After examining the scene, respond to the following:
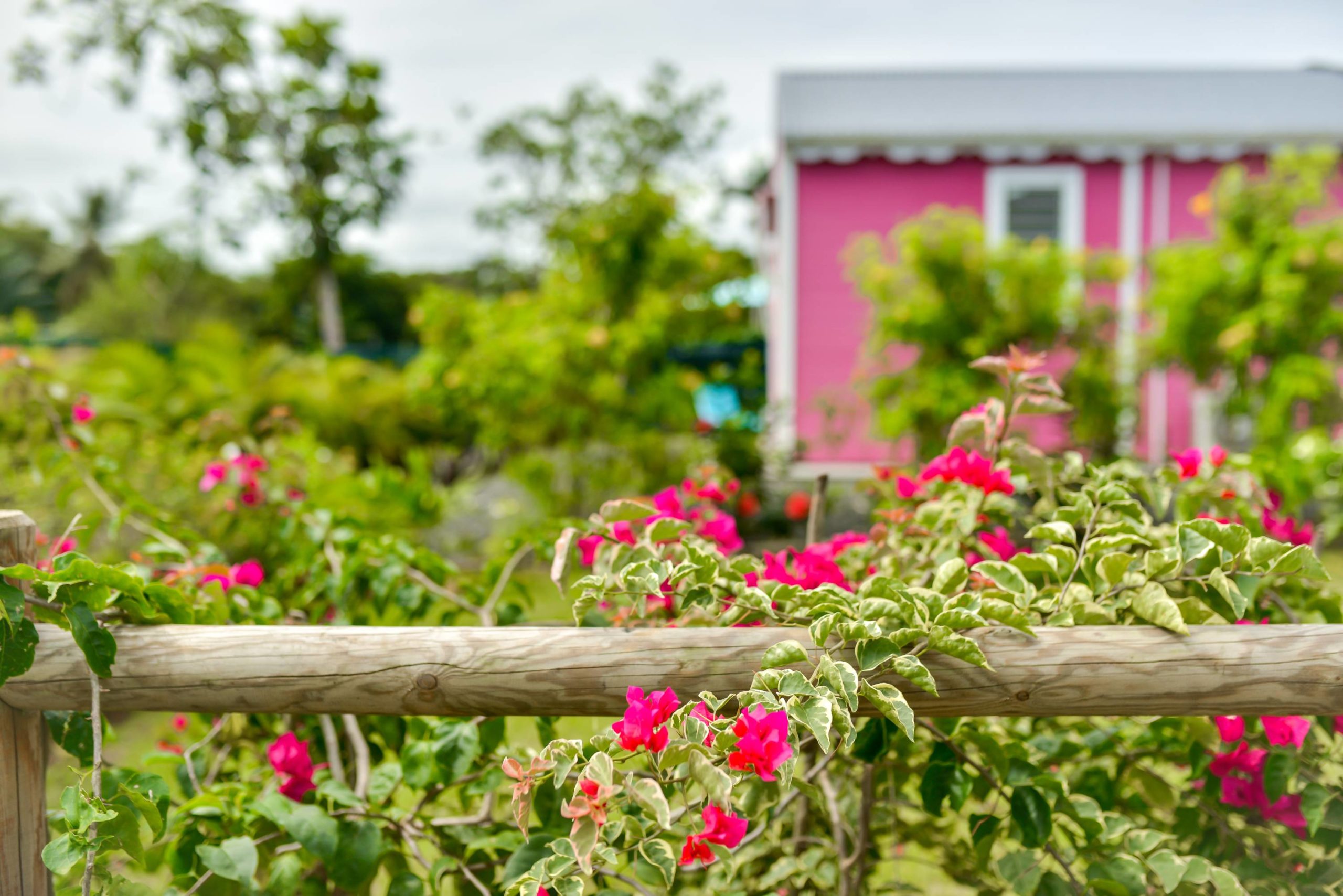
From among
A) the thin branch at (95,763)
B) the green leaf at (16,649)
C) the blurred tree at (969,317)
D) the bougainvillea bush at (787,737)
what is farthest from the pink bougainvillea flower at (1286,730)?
the blurred tree at (969,317)

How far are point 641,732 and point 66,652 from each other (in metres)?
0.78

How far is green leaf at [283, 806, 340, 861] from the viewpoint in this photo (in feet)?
4.39

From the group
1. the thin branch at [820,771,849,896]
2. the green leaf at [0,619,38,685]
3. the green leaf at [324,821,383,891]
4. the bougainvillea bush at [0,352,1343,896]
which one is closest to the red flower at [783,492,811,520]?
the bougainvillea bush at [0,352,1343,896]

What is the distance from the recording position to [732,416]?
6.37 metres

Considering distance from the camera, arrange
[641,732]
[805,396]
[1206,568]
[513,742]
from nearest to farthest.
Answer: [641,732] < [1206,568] < [513,742] < [805,396]

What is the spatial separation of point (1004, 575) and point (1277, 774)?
1.69ft

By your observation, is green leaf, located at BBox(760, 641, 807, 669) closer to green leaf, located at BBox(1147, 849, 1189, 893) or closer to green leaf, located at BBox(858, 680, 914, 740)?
green leaf, located at BBox(858, 680, 914, 740)

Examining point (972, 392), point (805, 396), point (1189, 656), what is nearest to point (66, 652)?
point (1189, 656)

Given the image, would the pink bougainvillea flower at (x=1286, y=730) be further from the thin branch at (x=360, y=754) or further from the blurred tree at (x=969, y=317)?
the blurred tree at (x=969, y=317)

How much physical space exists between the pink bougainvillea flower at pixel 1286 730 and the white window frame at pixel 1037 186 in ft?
26.6

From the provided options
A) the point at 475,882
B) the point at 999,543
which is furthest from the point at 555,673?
the point at 999,543

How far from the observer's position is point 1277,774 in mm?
1450

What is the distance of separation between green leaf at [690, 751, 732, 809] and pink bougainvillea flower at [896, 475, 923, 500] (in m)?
0.86

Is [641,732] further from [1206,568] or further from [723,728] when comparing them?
[1206,568]
